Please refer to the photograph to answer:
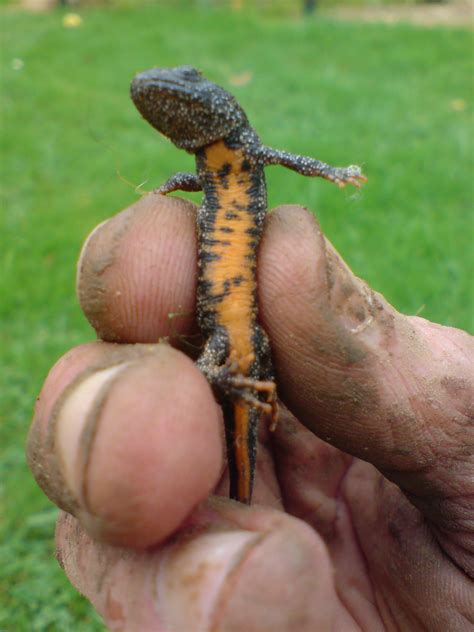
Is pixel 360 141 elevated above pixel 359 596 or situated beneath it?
elevated above

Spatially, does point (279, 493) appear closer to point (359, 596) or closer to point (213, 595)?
point (359, 596)

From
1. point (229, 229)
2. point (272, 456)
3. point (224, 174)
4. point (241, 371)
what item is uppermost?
point (224, 174)

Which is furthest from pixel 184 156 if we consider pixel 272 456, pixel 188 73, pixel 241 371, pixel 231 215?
pixel 241 371

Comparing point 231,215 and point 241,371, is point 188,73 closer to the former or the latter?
point 231,215

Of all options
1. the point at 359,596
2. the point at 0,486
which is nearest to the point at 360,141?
the point at 0,486

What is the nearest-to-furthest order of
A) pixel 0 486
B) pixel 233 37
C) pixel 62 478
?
pixel 62 478, pixel 0 486, pixel 233 37

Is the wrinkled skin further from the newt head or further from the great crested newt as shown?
the newt head
